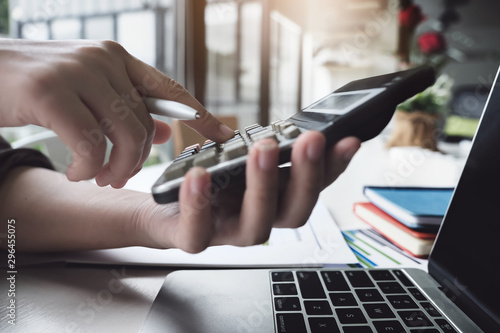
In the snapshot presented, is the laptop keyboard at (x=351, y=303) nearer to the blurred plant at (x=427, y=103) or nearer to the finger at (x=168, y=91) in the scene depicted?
the finger at (x=168, y=91)

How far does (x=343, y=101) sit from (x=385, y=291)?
0.15m

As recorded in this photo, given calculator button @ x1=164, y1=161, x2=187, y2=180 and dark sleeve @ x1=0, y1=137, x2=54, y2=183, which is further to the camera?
dark sleeve @ x1=0, y1=137, x2=54, y2=183

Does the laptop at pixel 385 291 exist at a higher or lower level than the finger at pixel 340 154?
lower

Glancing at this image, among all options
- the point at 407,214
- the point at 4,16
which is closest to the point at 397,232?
the point at 407,214

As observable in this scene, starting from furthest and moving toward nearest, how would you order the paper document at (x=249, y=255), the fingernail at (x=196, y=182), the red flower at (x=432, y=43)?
the red flower at (x=432, y=43) → the paper document at (x=249, y=255) → the fingernail at (x=196, y=182)

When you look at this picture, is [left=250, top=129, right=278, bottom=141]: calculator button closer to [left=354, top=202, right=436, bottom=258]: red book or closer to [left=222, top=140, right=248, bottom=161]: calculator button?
[left=222, top=140, right=248, bottom=161]: calculator button

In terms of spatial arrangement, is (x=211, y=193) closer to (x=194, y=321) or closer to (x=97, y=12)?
(x=194, y=321)

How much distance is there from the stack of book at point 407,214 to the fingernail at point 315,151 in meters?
0.22

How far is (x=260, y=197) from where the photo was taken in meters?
0.25

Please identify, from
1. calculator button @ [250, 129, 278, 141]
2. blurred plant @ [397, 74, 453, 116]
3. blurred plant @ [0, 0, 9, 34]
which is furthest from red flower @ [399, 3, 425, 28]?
blurred plant @ [0, 0, 9, 34]

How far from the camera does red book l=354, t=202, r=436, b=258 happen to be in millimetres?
404

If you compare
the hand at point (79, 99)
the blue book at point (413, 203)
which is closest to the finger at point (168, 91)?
the hand at point (79, 99)

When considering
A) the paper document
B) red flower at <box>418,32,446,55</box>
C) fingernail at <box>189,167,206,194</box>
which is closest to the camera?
fingernail at <box>189,167,206,194</box>

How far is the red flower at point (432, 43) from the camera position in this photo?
4.07 feet
